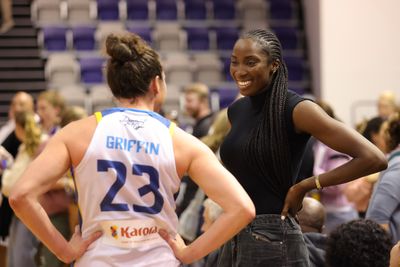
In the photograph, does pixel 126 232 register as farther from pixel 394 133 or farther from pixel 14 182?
pixel 14 182

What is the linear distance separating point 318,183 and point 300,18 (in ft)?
36.0

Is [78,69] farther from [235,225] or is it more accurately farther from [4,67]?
[235,225]

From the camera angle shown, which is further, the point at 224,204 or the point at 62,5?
the point at 62,5

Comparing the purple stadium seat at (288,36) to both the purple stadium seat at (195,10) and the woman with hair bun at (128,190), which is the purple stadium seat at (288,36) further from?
the woman with hair bun at (128,190)

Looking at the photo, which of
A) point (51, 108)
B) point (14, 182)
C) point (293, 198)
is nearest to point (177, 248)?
point (293, 198)

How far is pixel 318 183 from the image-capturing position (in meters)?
2.99

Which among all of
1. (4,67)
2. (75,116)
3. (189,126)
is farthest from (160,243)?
(4,67)

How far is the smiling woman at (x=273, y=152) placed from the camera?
9.57 feet

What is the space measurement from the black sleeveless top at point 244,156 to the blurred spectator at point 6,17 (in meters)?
10.3

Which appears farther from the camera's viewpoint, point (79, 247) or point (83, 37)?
point (83, 37)

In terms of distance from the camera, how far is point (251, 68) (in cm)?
306

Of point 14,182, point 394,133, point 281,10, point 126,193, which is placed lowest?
point 14,182

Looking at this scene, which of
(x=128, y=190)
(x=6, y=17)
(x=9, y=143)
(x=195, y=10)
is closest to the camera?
(x=128, y=190)

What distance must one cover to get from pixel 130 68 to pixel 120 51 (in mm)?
67
